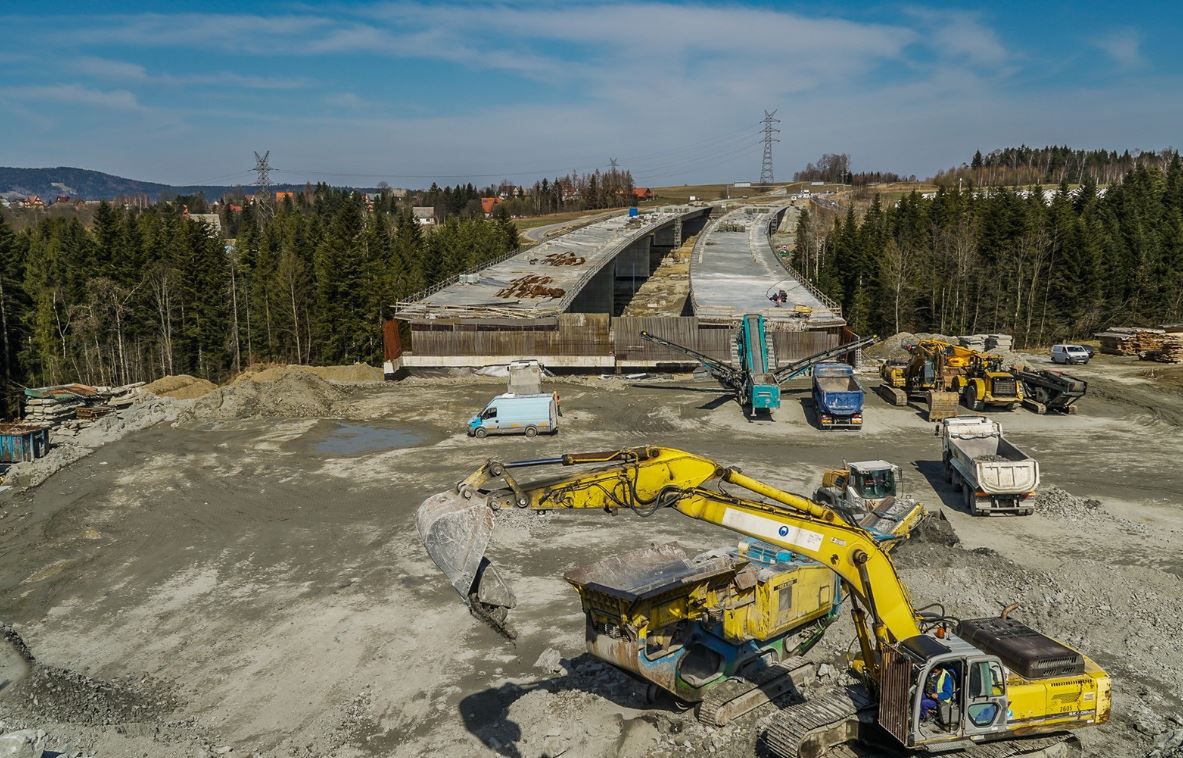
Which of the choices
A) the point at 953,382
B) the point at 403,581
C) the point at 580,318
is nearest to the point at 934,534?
the point at 403,581

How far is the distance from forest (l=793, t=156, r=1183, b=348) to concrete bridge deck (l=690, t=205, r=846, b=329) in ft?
28.6

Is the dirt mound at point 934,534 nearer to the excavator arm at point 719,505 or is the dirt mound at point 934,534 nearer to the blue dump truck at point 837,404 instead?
the excavator arm at point 719,505

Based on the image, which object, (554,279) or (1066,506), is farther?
(554,279)

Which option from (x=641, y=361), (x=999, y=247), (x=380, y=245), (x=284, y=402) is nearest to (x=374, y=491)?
(x=284, y=402)

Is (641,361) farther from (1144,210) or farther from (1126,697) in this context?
(1144,210)

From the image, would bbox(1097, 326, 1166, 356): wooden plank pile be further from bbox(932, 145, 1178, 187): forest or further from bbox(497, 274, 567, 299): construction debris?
bbox(932, 145, 1178, 187): forest

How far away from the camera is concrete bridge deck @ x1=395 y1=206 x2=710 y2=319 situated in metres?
48.2

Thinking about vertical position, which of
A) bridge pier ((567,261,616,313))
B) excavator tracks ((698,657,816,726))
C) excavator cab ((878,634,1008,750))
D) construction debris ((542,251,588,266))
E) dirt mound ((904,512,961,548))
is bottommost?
dirt mound ((904,512,961,548))

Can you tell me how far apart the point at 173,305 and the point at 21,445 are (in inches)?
1156

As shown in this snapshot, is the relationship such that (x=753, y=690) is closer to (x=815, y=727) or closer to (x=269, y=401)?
(x=815, y=727)

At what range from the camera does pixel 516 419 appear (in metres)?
31.4

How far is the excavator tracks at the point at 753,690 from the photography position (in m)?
11.8

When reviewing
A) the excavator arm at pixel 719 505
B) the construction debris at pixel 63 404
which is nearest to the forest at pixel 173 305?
the construction debris at pixel 63 404

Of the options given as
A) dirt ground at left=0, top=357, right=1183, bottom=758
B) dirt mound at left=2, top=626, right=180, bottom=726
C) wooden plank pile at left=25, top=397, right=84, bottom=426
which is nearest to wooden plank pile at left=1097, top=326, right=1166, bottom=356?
dirt ground at left=0, top=357, right=1183, bottom=758
